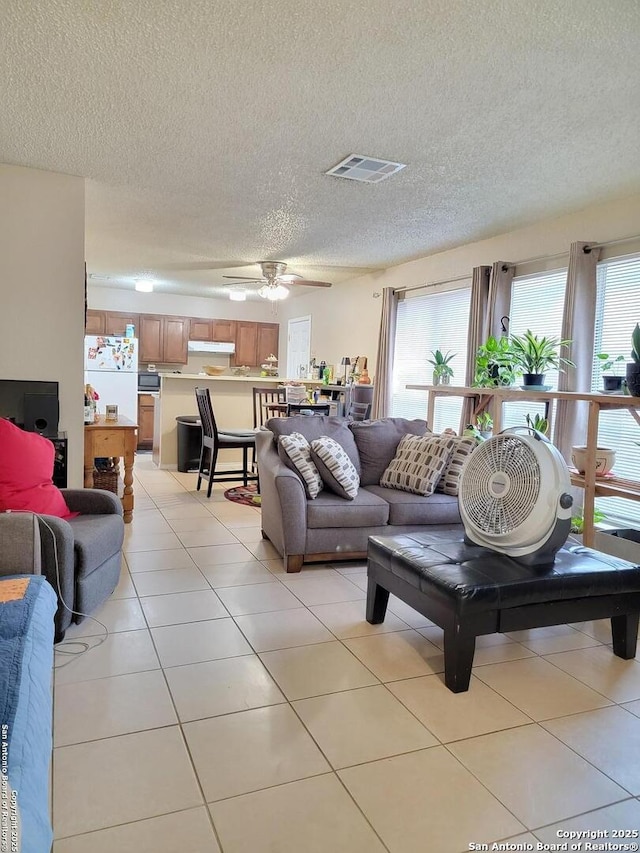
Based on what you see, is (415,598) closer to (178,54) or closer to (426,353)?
(178,54)

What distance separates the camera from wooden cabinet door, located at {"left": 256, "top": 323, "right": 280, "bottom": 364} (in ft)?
31.9

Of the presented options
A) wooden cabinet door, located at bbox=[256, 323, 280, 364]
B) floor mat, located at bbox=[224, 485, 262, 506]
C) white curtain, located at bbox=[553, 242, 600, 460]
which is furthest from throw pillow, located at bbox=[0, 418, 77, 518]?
wooden cabinet door, located at bbox=[256, 323, 280, 364]

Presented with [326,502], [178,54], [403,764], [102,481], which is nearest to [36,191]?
[178,54]

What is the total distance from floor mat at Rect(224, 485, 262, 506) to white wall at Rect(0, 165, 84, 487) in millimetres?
1882

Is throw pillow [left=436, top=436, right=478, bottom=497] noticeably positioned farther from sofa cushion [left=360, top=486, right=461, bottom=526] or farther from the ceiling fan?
the ceiling fan

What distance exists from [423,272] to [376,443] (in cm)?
255

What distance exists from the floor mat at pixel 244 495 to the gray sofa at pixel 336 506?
3.94 feet

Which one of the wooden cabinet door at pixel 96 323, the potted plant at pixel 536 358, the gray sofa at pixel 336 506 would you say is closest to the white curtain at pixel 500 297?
the potted plant at pixel 536 358

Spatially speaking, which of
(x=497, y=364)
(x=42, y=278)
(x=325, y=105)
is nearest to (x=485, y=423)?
(x=497, y=364)

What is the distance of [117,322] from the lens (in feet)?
28.5

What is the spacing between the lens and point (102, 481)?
488 cm

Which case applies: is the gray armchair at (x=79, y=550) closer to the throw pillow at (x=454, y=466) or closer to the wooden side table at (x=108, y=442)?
the wooden side table at (x=108, y=442)

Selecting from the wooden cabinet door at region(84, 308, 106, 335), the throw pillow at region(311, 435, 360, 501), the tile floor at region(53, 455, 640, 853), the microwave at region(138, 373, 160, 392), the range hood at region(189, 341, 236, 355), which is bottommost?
the tile floor at region(53, 455, 640, 853)

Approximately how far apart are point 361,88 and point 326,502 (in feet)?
7.42
